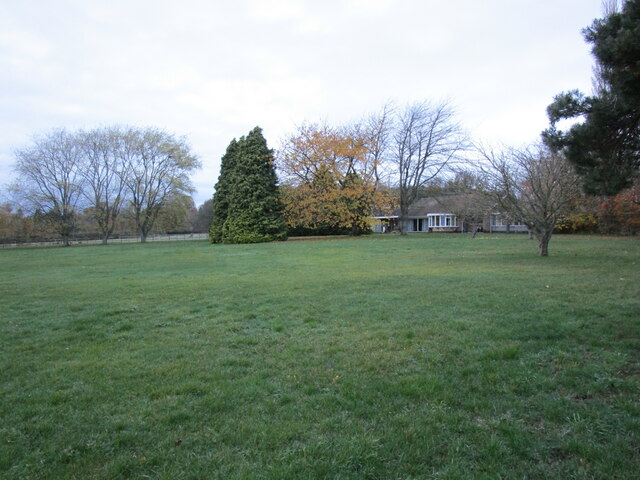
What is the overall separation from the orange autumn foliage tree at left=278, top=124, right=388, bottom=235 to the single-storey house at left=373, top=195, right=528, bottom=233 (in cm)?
638

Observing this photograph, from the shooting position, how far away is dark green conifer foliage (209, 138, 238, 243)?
3388 centimetres

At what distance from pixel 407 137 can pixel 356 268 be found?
2588 centimetres

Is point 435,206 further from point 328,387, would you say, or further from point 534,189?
point 328,387

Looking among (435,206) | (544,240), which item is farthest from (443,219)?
(544,240)

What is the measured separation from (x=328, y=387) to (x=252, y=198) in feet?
94.4

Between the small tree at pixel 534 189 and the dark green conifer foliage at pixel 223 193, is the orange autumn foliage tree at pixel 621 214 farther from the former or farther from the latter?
the dark green conifer foliage at pixel 223 193

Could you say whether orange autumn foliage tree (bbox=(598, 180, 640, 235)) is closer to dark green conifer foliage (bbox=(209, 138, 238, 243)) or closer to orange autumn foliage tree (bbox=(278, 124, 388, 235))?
orange autumn foliage tree (bbox=(278, 124, 388, 235))

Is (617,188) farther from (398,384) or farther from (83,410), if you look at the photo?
(83,410)

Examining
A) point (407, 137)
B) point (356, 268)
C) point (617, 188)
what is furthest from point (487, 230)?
point (617, 188)

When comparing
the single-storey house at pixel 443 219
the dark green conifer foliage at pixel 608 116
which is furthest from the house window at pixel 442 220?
the dark green conifer foliage at pixel 608 116

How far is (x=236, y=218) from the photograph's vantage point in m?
31.6

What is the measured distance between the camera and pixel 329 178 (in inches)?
1190

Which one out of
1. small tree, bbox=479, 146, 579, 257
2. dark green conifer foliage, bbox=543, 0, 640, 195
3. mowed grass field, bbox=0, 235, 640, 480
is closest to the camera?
mowed grass field, bbox=0, 235, 640, 480

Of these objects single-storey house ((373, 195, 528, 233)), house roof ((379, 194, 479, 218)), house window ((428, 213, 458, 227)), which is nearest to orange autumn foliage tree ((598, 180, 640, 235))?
single-storey house ((373, 195, 528, 233))
